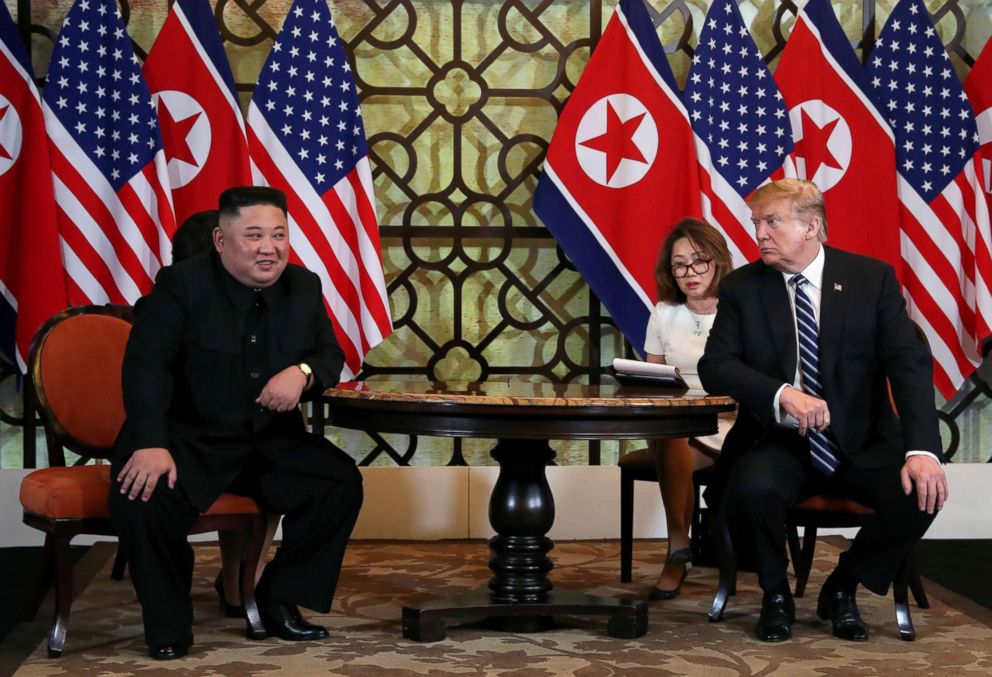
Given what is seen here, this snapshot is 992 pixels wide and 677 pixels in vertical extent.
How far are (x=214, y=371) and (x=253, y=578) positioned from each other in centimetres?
60

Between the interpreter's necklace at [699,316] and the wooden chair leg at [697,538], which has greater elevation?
the interpreter's necklace at [699,316]

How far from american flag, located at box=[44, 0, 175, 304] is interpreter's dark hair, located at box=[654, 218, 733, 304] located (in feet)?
6.43

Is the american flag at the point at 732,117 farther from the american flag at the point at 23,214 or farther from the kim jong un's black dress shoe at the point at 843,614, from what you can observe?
the american flag at the point at 23,214

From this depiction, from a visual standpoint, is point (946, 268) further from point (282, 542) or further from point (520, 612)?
point (282, 542)

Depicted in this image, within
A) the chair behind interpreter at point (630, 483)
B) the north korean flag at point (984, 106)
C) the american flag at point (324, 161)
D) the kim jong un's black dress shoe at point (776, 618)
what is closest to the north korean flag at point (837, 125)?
the north korean flag at point (984, 106)

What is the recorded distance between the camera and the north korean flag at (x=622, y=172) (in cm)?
541

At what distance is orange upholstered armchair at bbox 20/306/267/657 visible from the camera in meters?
3.56

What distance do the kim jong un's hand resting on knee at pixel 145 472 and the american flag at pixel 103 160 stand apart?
6.01 ft

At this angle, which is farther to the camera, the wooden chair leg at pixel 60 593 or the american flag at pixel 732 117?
the american flag at pixel 732 117

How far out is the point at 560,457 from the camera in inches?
227

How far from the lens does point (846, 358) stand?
372cm

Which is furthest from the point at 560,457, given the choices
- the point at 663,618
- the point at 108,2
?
the point at 108,2

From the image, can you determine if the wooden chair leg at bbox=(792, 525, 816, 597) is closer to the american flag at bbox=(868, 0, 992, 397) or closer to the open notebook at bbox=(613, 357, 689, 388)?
the open notebook at bbox=(613, 357, 689, 388)

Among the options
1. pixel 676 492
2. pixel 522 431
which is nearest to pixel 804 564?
pixel 676 492
